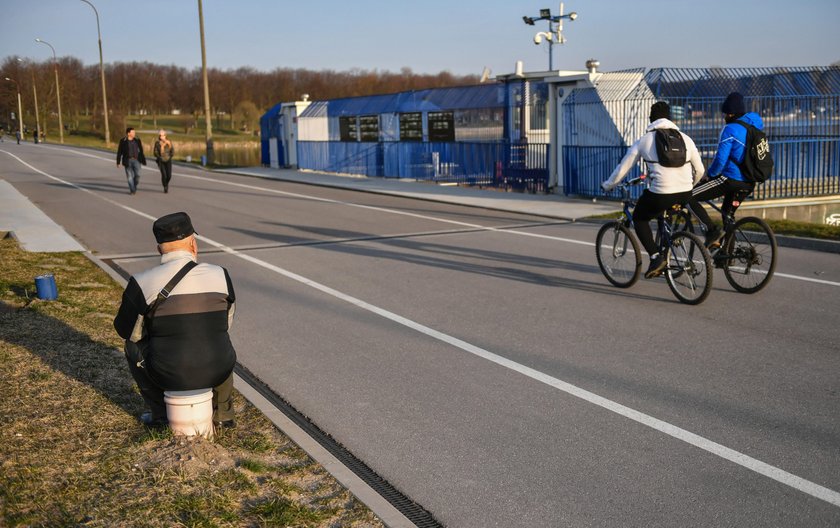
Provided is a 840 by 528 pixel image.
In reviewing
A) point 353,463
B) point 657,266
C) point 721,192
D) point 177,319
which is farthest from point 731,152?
point 177,319

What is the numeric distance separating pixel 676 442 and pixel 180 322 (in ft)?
9.47

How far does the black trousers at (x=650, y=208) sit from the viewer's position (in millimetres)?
8648

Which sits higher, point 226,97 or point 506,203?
point 226,97

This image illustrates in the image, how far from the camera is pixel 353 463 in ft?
15.4

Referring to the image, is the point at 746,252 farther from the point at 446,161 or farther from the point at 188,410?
the point at 446,161

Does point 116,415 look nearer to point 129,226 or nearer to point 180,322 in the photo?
point 180,322

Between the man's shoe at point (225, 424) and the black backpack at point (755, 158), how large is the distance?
629 cm

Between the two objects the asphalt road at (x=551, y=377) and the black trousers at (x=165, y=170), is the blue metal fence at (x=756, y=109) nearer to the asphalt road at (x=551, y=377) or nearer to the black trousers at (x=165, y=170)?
the asphalt road at (x=551, y=377)

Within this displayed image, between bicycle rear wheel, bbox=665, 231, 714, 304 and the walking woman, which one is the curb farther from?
bicycle rear wheel, bbox=665, 231, 714, 304

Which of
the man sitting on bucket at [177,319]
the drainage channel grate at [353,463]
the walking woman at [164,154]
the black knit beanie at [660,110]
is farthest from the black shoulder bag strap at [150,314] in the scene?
the walking woman at [164,154]

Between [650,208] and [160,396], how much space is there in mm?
5659

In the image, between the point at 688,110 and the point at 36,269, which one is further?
the point at 688,110

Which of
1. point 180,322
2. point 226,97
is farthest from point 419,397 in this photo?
point 226,97

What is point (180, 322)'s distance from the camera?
4.68 m
